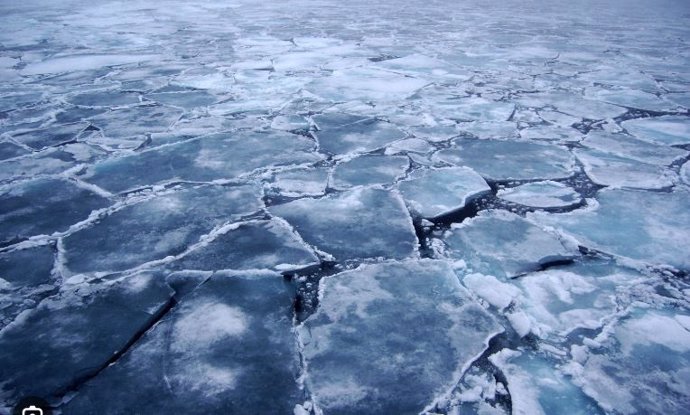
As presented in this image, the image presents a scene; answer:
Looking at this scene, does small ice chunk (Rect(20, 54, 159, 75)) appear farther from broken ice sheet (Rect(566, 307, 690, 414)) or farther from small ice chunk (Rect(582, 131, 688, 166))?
broken ice sheet (Rect(566, 307, 690, 414))

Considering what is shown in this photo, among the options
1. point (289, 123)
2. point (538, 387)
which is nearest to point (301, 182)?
point (289, 123)

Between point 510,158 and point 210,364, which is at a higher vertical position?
point 510,158

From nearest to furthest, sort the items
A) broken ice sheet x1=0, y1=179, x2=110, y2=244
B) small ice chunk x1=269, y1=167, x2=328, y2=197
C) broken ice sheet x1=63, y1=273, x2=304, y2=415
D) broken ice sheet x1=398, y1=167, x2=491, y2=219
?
broken ice sheet x1=63, y1=273, x2=304, y2=415, broken ice sheet x1=0, y1=179, x2=110, y2=244, broken ice sheet x1=398, y1=167, x2=491, y2=219, small ice chunk x1=269, y1=167, x2=328, y2=197

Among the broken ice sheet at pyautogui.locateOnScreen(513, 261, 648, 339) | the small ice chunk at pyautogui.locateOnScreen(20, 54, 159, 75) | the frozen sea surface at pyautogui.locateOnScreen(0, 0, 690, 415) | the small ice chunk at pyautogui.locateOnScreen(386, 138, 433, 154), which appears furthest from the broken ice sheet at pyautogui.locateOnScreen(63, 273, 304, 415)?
the small ice chunk at pyautogui.locateOnScreen(20, 54, 159, 75)

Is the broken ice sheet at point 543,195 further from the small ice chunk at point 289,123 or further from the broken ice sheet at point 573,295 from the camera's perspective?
the small ice chunk at point 289,123

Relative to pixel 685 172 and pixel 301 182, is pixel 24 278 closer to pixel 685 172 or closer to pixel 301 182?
pixel 301 182

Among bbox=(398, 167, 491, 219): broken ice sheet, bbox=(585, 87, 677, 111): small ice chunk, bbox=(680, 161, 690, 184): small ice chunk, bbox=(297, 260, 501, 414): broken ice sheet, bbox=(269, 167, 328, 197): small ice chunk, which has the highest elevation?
bbox=(585, 87, 677, 111): small ice chunk
